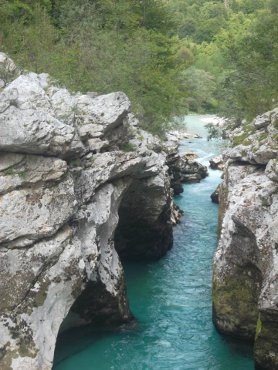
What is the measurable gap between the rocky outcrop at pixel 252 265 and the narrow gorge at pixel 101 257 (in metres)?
0.03

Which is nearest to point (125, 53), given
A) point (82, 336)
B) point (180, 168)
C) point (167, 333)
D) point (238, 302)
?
point (180, 168)

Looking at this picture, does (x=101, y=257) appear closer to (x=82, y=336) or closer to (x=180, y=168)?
(x=82, y=336)

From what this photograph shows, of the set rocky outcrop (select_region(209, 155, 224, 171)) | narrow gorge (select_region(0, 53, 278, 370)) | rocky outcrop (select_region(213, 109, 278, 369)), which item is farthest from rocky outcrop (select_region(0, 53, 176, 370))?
rocky outcrop (select_region(209, 155, 224, 171))

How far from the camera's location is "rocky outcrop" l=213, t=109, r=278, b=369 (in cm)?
1339

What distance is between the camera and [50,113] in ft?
47.2

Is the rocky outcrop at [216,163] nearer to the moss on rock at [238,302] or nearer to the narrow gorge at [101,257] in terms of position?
the narrow gorge at [101,257]

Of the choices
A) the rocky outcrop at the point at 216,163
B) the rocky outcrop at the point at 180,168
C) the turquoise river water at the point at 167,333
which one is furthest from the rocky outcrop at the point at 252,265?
the rocky outcrop at the point at 216,163

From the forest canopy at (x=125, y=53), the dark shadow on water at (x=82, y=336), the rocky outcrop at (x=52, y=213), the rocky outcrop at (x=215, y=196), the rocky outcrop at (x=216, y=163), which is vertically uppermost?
the forest canopy at (x=125, y=53)

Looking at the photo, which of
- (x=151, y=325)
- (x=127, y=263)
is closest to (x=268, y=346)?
(x=151, y=325)

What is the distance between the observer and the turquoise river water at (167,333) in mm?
14719

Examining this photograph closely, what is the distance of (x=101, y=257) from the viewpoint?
1645 centimetres

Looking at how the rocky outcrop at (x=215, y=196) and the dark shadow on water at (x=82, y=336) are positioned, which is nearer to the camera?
the dark shadow on water at (x=82, y=336)

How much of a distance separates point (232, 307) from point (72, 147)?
6.88 meters

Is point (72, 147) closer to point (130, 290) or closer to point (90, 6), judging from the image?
point (130, 290)
